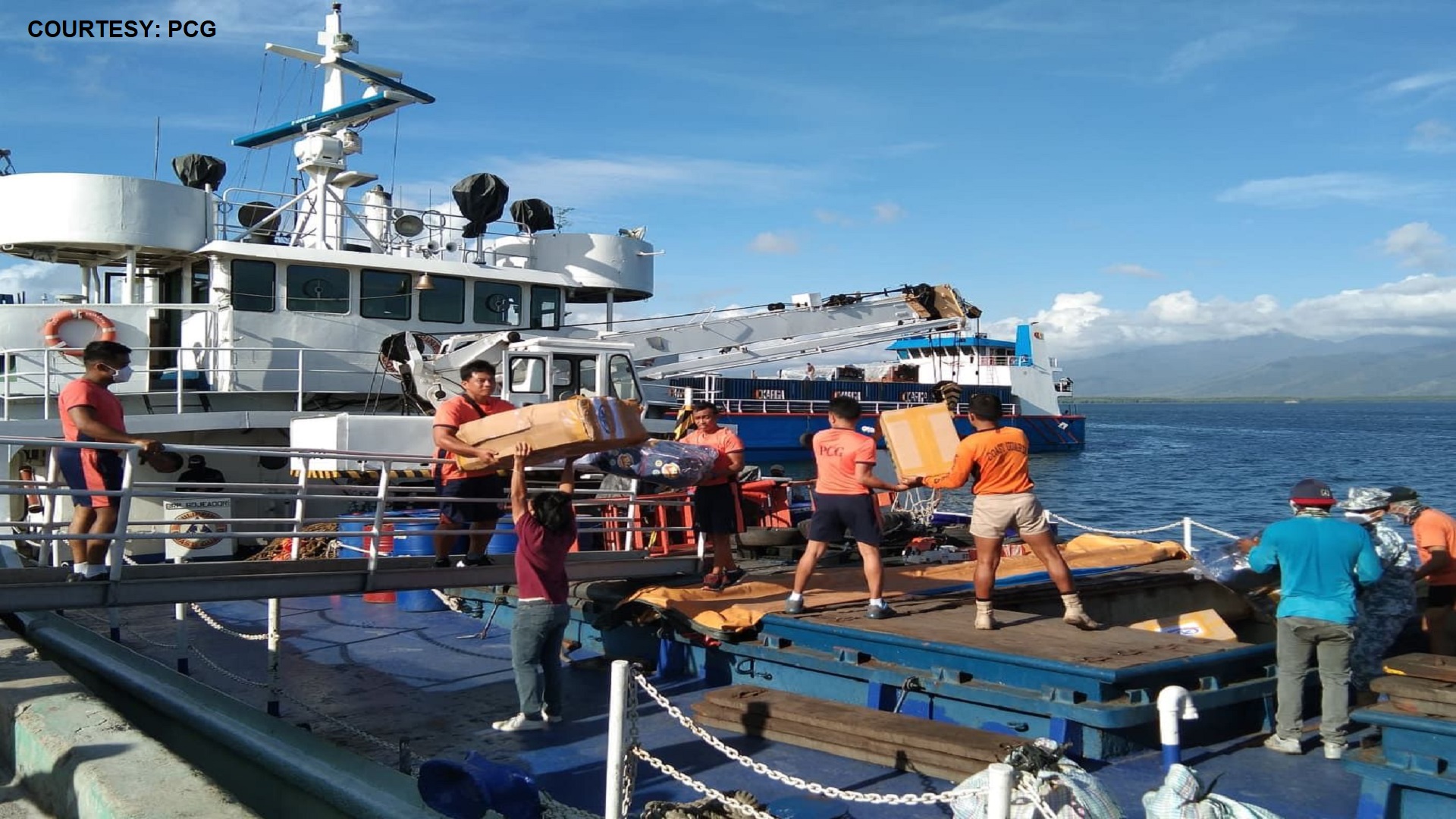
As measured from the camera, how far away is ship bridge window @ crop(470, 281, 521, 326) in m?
16.5

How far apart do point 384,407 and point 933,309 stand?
8.51 metres

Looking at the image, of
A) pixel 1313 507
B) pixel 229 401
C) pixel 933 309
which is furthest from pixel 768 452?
pixel 1313 507

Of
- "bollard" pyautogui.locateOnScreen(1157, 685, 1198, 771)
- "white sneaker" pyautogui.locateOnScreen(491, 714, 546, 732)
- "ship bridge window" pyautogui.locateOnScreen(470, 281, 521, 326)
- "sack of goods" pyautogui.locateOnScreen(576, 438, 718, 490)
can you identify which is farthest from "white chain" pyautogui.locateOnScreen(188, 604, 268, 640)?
"ship bridge window" pyautogui.locateOnScreen(470, 281, 521, 326)

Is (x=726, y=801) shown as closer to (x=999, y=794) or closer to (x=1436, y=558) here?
(x=999, y=794)

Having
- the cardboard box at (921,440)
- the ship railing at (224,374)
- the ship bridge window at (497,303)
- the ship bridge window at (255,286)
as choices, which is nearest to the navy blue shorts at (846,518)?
the cardboard box at (921,440)

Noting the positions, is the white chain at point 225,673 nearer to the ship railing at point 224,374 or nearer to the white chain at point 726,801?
the white chain at point 726,801

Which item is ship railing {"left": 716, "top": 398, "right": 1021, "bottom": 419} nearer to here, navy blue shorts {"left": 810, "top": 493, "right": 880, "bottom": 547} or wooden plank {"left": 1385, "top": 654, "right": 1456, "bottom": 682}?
navy blue shorts {"left": 810, "top": 493, "right": 880, "bottom": 547}

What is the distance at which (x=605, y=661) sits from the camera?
886 cm

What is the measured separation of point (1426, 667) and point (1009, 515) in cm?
243

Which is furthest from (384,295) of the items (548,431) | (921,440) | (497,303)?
(921,440)

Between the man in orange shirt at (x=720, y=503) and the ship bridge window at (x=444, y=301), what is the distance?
318 inches

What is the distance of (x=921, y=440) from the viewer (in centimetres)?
870

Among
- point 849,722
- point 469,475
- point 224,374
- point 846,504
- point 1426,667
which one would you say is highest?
point 224,374

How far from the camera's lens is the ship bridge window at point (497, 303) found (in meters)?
16.5
